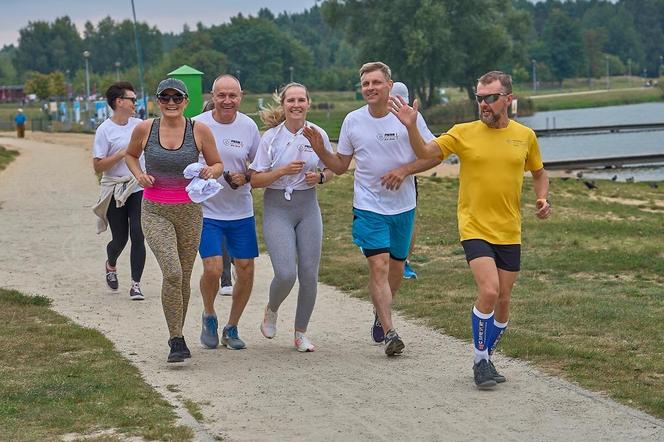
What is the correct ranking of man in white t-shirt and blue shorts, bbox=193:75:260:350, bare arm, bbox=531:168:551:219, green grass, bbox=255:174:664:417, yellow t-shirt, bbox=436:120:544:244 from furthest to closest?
1. man in white t-shirt and blue shorts, bbox=193:75:260:350
2. green grass, bbox=255:174:664:417
3. bare arm, bbox=531:168:551:219
4. yellow t-shirt, bbox=436:120:544:244

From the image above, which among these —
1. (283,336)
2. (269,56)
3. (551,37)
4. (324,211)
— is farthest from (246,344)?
(551,37)

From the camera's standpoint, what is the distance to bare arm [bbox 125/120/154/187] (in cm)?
830

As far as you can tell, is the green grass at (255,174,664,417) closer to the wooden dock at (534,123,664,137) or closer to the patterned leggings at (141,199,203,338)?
the patterned leggings at (141,199,203,338)

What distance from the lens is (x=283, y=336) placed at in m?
9.93

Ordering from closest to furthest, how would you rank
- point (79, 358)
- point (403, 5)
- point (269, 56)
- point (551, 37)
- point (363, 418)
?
point (363, 418) → point (79, 358) → point (403, 5) → point (269, 56) → point (551, 37)

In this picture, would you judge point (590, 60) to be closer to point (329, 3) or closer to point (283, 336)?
point (329, 3)

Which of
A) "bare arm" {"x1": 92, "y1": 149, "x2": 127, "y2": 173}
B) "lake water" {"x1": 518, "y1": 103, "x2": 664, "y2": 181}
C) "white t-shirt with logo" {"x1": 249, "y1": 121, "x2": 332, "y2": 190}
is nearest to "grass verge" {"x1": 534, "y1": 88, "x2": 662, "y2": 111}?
"lake water" {"x1": 518, "y1": 103, "x2": 664, "y2": 181}

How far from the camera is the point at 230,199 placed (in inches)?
354

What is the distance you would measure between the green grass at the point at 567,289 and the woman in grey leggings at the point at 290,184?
1557 millimetres

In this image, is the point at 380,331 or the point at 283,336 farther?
the point at 283,336

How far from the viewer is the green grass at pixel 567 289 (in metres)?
8.22

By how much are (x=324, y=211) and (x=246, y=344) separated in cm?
1017

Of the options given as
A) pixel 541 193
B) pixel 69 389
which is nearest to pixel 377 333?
pixel 541 193

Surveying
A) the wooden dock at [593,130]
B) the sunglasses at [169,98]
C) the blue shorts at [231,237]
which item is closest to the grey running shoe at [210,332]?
the blue shorts at [231,237]
